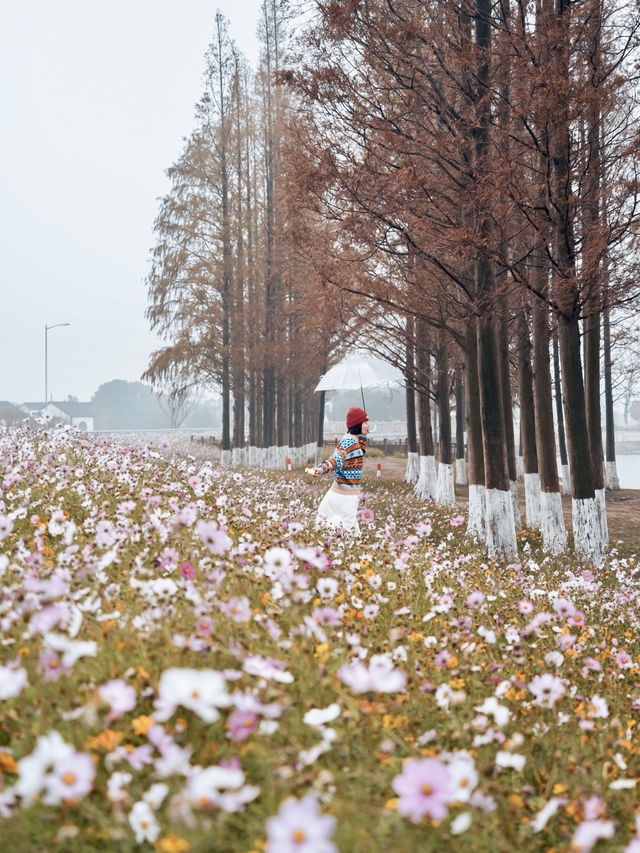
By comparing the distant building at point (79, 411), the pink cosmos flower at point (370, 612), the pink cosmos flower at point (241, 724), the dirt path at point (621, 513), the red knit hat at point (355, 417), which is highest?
the distant building at point (79, 411)

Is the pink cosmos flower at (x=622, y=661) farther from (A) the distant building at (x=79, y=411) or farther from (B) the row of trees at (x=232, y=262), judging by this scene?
(A) the distant building at (x=79, y=411)

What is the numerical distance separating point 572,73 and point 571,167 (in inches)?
47.9

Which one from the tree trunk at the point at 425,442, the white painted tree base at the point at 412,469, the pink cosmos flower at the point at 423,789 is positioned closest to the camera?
the pink cosmos flower at the point at 423,789

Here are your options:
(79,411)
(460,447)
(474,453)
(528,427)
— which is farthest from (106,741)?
(79,411)

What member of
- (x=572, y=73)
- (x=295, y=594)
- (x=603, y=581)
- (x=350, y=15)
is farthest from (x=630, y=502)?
(x=295, y=594)

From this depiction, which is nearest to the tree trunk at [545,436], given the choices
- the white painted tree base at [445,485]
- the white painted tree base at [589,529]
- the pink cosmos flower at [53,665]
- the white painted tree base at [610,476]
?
the white painted tree base at [589,529]

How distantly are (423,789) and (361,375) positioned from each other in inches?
692

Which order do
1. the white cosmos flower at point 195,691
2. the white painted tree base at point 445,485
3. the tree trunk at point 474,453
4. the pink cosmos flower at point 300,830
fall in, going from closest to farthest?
the pink cosmos flower at point 300,830, the white cosmos flower at point 195,691, the tree trunk at point 474,453, the white painted tree base at point 445,485

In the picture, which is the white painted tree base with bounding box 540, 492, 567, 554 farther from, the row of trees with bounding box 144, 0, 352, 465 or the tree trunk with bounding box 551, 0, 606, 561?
the row of trees with bounding box 144, 0, 352, 465

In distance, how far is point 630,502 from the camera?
18938 mm

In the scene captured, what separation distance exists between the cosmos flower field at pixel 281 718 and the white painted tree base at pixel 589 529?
528 cm

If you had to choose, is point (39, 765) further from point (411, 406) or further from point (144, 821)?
point (411, 406)

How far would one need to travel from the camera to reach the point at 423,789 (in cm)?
161

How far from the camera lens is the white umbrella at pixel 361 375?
1864cm
